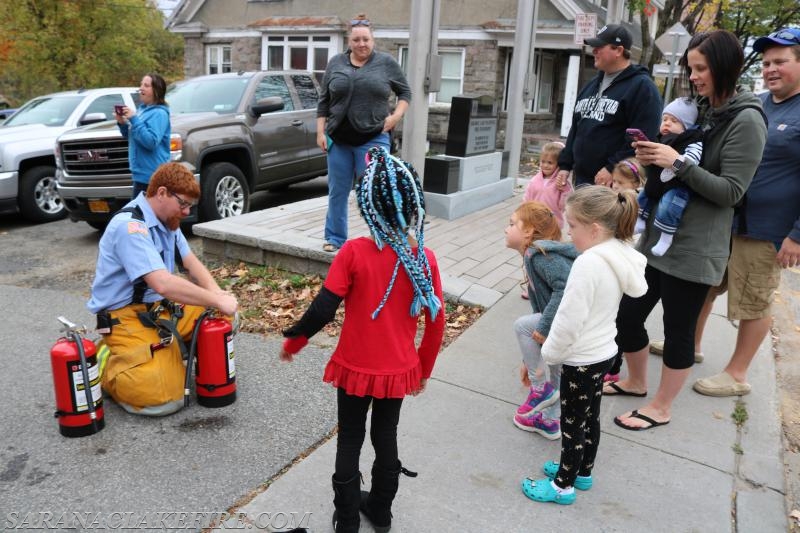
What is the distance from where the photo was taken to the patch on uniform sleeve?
326 centimetres

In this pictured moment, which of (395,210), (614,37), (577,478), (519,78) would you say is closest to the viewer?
(395,210)

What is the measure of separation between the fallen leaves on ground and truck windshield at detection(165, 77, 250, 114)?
110 inches

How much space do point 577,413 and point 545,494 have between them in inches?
16.4

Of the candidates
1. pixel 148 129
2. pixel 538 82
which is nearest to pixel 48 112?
pixel 148 129

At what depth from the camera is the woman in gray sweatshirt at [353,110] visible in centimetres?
542

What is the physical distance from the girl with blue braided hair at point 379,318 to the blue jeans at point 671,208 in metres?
1.43

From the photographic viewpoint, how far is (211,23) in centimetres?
2434

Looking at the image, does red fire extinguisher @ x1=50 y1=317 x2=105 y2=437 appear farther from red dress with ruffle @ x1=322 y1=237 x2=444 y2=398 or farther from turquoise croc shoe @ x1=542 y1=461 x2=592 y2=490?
turquoise croc shoe @ x1=542 y1=461 x2=592 y2=490

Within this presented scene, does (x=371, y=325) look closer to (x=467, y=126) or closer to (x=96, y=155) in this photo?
(x=96, y=155)

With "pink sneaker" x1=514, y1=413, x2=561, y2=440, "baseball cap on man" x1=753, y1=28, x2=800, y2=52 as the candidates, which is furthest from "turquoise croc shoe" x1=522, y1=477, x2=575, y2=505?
"baseball cap on man" x1=753, y1=28, x2=800, y2=52

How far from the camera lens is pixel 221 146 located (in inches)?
296

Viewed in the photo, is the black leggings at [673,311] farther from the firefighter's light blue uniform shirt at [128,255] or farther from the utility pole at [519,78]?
the utility pole at [519,78]

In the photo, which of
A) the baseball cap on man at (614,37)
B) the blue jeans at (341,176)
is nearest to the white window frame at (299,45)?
the blue jeans at (341,176)

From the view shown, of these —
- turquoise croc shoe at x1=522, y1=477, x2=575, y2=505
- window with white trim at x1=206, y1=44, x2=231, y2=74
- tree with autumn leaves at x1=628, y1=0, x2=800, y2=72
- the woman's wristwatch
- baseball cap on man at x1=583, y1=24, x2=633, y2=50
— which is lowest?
turquoise croc shoe at x1=522, y1=477, x2=575, y2=505
